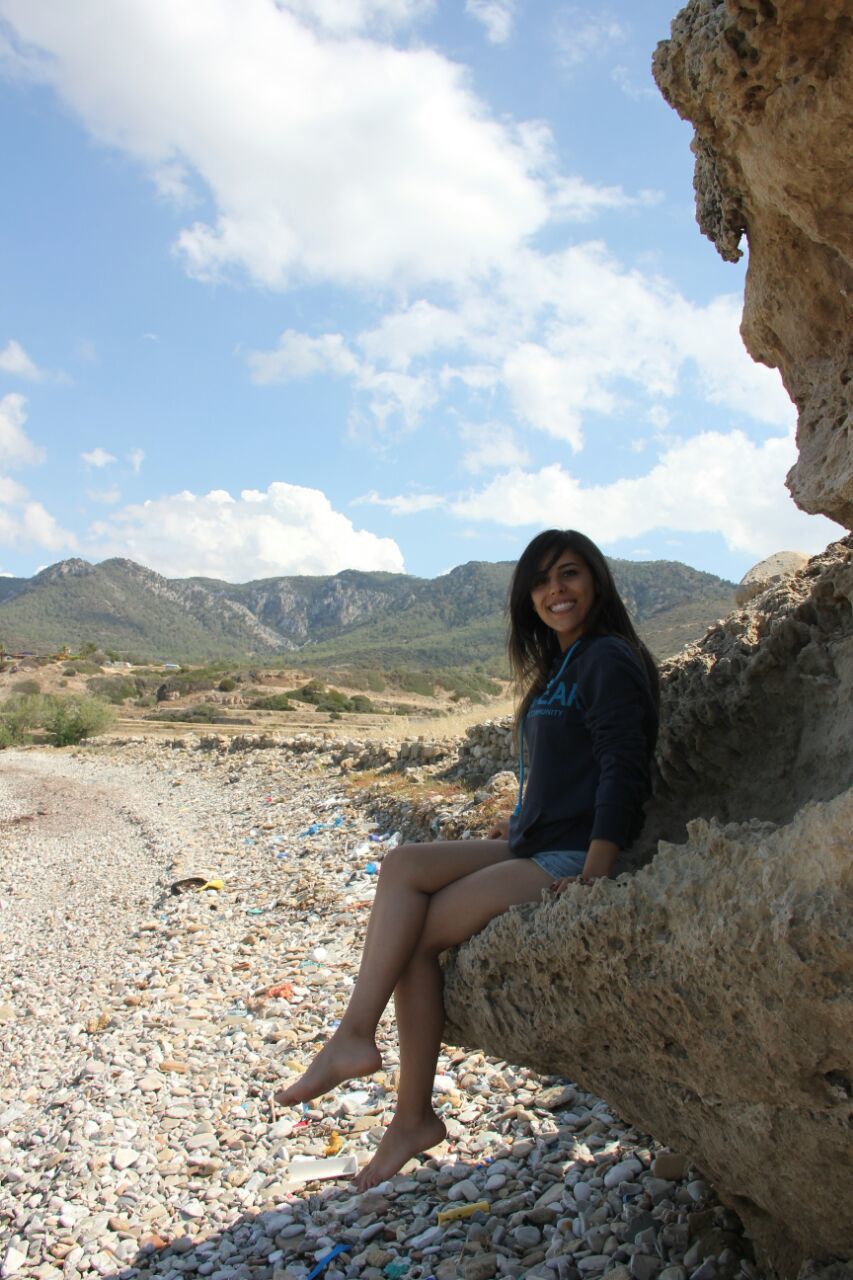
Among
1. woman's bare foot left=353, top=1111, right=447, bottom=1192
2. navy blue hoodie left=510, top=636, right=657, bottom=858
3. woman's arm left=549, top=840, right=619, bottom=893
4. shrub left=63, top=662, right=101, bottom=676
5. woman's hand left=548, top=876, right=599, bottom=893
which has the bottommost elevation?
woman's bare foot left=353, top=1111, right=447, bottom=1192

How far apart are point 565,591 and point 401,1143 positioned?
189 cm

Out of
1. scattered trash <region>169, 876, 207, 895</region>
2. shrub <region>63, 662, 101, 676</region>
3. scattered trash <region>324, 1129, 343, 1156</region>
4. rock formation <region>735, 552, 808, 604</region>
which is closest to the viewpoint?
scattered trash <region>324, 1129, 343, 1156</region>

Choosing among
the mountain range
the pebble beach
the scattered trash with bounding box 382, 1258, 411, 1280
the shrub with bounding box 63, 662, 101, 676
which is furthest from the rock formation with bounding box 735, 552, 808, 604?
the mountain range

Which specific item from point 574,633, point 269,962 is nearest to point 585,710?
point 574,633

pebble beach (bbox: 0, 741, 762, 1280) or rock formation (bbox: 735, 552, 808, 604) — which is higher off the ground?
rock formation (bbox: 735, 552, 808, 604)

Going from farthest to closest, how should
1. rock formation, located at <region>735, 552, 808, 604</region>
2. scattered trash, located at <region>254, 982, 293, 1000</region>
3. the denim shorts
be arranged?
rock formation, located at <region>735, 552, 808, 604</region>, scattered trash, located at <region>254, 982, 293, 1000</region>, the denim shorts

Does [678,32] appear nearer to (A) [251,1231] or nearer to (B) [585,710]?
(B) [585,710]

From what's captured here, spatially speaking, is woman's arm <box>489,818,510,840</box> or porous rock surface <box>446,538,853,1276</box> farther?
woman's arm <box>489,818,510,840</box>

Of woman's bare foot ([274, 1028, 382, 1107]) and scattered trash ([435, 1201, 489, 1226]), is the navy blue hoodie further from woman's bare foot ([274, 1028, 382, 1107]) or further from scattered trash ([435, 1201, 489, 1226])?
scattered trash ([435, 1201, 489, 1226])

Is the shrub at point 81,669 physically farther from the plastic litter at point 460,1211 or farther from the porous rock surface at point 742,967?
the porous rock surface at point 742,967

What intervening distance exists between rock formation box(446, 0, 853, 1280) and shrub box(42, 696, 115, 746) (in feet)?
105

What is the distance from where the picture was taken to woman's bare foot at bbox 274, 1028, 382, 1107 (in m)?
2.70

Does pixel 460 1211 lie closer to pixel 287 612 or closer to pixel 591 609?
pixel 591 609

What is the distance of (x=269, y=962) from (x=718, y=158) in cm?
637
